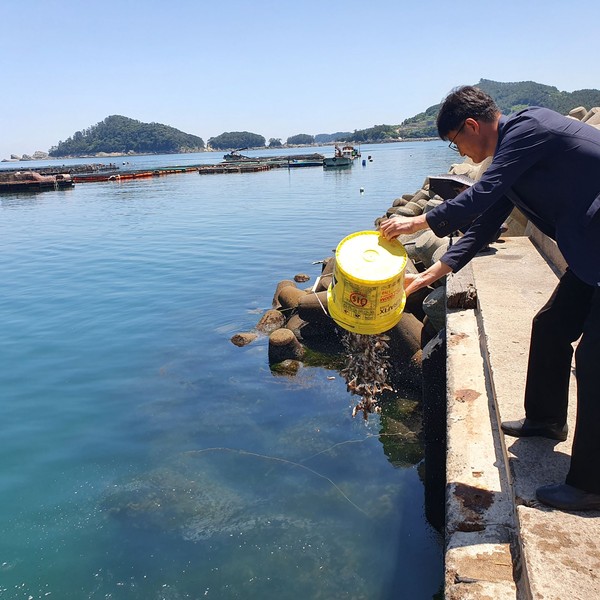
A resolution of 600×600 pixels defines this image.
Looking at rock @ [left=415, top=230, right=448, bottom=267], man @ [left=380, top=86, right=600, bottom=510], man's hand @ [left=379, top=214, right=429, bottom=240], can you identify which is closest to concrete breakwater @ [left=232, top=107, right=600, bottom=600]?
man @ [left=380, top=86, right=600, bottom=510]

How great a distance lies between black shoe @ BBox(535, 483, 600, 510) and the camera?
250 cm

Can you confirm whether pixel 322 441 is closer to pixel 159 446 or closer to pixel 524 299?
pixel 159 446

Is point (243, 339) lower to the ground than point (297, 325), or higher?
lower

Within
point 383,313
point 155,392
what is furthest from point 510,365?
point 155,392

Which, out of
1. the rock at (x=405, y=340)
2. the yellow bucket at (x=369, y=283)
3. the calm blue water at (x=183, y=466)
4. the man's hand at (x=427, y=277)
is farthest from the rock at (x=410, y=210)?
the yellow bucket at (x=369, y=283)

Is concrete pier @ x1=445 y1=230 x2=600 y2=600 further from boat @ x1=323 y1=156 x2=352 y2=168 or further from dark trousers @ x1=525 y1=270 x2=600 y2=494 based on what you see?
boat @ x1=323 y1=156 x2=352 y2=168

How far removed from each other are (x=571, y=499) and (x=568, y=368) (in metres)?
0.79

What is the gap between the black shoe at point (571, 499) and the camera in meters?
2.50

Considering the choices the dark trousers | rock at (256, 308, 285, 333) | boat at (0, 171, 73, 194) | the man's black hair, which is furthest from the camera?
boat at (0, 171, 73, 194)

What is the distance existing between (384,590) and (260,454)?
7.91 ft

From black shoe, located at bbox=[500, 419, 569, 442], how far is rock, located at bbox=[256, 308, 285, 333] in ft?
24.0

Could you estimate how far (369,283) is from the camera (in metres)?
3.31

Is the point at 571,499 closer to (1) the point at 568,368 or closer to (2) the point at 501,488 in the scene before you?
(2) the point at 501,488

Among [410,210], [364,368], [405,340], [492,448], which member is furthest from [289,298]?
[492,448]
